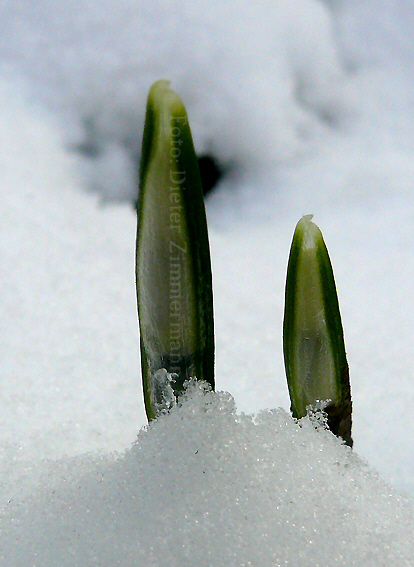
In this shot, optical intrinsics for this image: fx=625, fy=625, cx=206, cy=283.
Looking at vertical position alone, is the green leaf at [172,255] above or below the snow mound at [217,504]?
above

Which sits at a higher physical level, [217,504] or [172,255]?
[172,255]

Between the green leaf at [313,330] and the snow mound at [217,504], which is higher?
the green leaf at [313,330]

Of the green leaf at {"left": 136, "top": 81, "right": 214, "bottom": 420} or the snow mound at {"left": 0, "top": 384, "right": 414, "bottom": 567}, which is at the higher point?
the green leaf at {"left": 136, "top": 81, "right": 214, "bottom": 420}
